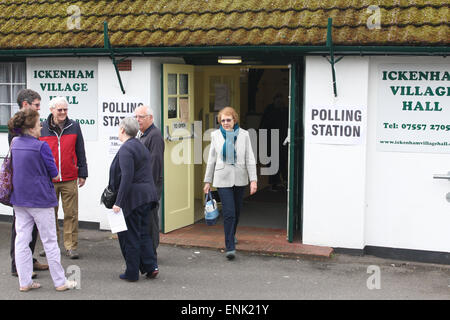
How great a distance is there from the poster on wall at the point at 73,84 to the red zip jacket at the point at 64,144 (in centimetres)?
159

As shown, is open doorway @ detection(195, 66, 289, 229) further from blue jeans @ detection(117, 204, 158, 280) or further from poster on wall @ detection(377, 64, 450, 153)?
blue jeans @ detection(117, 204, 158, 280)

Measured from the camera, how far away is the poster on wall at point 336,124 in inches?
321

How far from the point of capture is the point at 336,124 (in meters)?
8.27

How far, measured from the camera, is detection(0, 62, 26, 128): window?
1022 centimetres

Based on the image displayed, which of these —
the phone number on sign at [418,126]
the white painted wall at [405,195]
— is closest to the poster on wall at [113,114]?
the white painted wall at [405,195]

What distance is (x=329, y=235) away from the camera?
847 cm

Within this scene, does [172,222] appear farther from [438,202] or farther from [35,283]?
[438,202]

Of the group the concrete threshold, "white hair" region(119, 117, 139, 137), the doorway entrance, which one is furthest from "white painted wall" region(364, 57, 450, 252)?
"white hair" region(119, 117, 139, 137)

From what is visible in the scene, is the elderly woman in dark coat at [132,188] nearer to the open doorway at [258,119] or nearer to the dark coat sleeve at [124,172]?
the dark coat sleeve at [124,172]

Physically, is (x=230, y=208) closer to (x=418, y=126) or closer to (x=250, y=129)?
(x=418, y=126)

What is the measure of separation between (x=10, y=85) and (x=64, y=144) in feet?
9.63

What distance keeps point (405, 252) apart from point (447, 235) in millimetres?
555

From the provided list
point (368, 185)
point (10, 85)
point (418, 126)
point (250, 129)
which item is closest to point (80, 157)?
point (10, 85)

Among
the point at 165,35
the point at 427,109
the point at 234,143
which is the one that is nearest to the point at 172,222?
the point at 234,143
